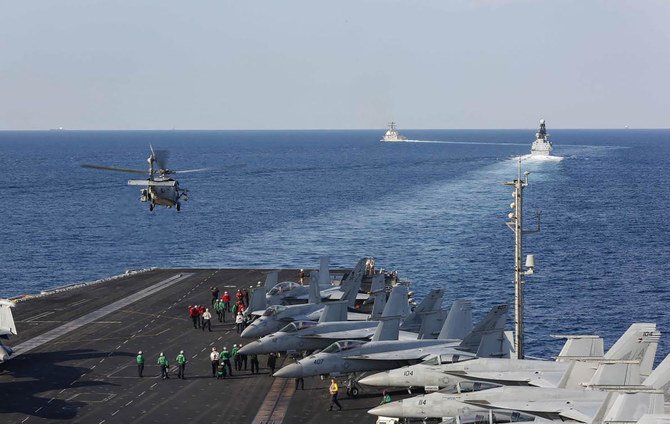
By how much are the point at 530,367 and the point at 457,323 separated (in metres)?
8.73

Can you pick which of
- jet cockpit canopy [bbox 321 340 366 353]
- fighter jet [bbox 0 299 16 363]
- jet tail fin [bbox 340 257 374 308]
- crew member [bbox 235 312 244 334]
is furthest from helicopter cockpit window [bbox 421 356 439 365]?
fighter jet [bbox 0 299 16 363]

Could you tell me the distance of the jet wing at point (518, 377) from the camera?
40000mm

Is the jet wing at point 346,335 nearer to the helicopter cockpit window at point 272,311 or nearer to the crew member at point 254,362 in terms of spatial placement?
the crew member at point 254,362

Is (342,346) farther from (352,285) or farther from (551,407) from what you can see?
(352,285)

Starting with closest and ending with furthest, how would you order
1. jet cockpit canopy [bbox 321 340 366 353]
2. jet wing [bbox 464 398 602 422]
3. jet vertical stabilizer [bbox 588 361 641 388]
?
1. jet wing [bbox 464 398 602 422]
2. jet vertical stabilizer [bbox 588 361 641 388]
3. jet cockpit canopy [bbox 321 340 366 353]

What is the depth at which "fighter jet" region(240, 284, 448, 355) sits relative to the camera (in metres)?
49.0

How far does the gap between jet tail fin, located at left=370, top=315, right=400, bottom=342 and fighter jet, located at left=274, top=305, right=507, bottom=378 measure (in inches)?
46.9

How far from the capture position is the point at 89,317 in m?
62.1

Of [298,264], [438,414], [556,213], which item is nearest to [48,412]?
[438,414]

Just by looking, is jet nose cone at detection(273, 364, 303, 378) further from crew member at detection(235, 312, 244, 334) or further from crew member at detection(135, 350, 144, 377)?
crew member at detection(235, 312, 244, 334)

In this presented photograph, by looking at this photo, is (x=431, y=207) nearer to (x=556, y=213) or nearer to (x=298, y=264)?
(x=556, y=213)

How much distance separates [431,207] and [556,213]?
20.7 metres

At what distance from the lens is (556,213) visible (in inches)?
5704

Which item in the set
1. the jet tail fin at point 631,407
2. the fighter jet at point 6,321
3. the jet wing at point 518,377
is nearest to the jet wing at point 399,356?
the jet wing at point 518,377
